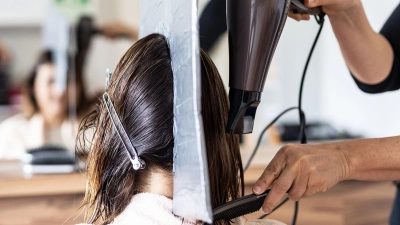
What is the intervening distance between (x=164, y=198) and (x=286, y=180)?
0.17 metres

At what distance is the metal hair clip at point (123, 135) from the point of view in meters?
0.68

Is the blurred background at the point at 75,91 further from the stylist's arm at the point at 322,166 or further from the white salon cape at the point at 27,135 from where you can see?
the stylist's arm at the point at 322,166

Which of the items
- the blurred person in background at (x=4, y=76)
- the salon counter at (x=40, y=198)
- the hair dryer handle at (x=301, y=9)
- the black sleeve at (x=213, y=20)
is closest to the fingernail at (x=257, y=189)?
the hair dryer handle at (x=301, y=9)

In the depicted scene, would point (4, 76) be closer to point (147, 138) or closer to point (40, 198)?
point (40, 198)

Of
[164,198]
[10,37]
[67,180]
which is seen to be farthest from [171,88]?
[10,37]

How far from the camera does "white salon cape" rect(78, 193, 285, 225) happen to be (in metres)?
0.68

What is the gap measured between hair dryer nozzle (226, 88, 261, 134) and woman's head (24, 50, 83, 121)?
77.1 inches

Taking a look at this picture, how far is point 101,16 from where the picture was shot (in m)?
3.73

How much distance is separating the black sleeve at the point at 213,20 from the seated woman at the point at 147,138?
1.24ft

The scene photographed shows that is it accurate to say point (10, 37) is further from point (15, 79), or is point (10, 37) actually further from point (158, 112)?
point (158, 112)

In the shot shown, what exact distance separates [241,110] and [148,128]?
13cm

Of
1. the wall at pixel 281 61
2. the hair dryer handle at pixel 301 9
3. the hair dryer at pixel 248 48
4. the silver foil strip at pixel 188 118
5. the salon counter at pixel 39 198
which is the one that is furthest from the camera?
the wall at pixel 281 61

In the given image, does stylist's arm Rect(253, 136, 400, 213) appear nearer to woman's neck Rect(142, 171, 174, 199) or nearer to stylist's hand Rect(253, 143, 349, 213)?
stylist's hand Rect(253, 143, 349, 213)

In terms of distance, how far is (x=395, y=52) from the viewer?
3.64 feet
